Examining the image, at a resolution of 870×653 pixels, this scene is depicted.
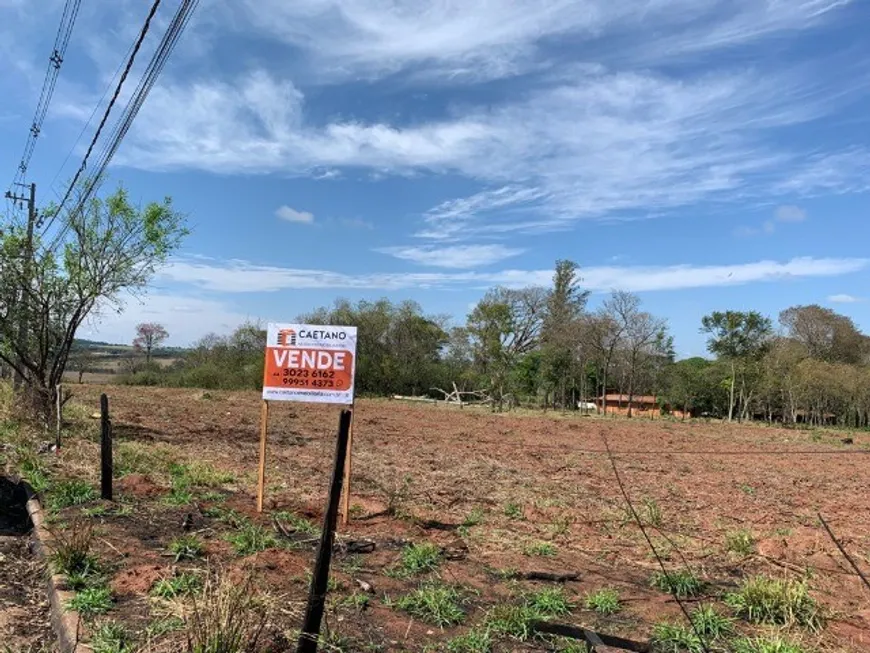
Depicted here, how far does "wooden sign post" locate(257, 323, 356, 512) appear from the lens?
7855 millimetres

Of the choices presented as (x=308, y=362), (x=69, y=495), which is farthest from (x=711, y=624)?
(x=69, y=495)

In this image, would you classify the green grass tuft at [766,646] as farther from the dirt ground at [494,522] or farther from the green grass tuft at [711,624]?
the dirt ground at [494,522]

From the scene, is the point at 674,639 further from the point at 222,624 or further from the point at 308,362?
the point at 308,362

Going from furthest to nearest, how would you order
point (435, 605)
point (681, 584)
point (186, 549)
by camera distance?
point (186, 549)
point (681, 584)
point (435, 605)

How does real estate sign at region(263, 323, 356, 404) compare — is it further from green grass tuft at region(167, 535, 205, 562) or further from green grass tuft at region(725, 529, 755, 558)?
green grass tuft at region(725, 529, 755, 558)

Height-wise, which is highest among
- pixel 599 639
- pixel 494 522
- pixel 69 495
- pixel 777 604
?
pixel 599 639

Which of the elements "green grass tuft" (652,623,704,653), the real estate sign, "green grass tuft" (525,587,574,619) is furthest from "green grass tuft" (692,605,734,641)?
the real estate sign

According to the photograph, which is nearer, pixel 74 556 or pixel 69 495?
pixel 74 556

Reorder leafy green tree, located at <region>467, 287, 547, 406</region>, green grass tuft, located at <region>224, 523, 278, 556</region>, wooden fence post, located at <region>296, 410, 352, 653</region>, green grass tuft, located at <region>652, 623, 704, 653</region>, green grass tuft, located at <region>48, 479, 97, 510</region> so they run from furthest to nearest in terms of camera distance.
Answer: leafy green tree, located at <region>467, 287, 547, 406</region> < green grass tuft, located at <region>48, 479, 97, 510</region> < green grass tuft, located at <region>224, 523, 278, 556</region> < green grass tuft, located at <region>652, 623, 704, 653</region> < wooden fence post, located at <region>296, 410, 352, 653</region>

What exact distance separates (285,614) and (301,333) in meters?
3.98

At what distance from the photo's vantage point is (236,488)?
9.37 m

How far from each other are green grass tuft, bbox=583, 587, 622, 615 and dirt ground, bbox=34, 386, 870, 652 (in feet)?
0.31

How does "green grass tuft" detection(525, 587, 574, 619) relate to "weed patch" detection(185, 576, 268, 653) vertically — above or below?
below

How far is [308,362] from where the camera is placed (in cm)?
791
